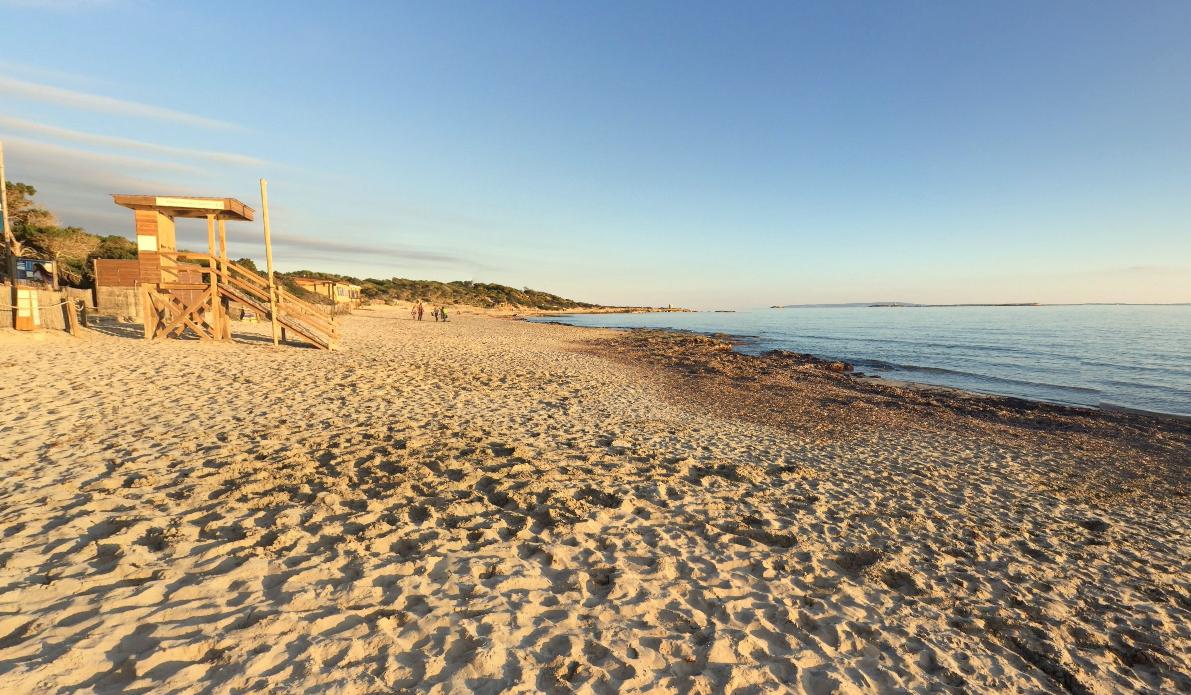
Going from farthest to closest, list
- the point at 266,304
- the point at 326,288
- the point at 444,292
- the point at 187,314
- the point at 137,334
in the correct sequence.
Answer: the point at 444,292
the point at 326,288
the point at 266,304
the point at 137,334
the point at 187,314

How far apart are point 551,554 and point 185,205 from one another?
1727cm

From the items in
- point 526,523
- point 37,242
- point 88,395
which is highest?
point 37,242

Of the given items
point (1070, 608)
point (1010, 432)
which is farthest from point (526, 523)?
point (1010, 432)

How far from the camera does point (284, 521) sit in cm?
446

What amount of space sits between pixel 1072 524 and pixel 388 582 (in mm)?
7408

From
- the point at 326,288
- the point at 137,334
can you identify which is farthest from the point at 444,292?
the point at 137,334

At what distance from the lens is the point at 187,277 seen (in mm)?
15883

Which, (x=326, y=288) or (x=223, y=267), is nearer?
(x=223, y=267)

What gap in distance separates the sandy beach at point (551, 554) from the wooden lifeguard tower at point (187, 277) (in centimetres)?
704

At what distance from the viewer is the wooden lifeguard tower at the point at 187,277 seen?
577 inches

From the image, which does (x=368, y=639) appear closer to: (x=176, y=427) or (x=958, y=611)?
(x=958, y=611)

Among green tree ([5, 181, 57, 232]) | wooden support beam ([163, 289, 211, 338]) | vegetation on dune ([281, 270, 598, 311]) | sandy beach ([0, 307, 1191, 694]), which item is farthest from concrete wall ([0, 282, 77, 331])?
vegetation on dune ([281, 270, 598, 311])

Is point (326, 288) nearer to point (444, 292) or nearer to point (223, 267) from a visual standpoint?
point (223, 267)

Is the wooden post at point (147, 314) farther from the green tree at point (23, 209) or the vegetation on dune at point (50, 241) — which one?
the green tree at point (23, 209)
